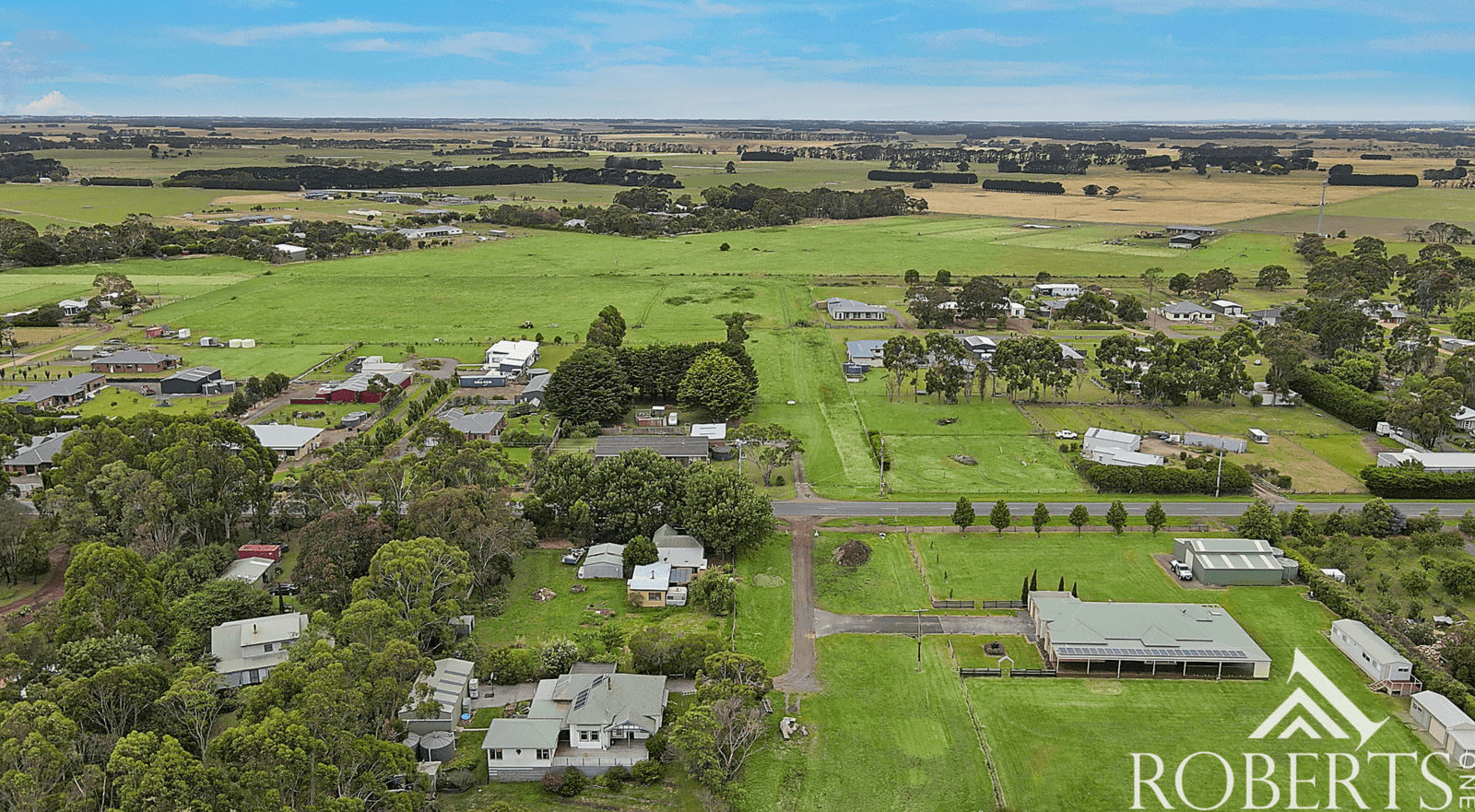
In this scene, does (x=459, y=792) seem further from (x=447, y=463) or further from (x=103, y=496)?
(x=103, y=496)

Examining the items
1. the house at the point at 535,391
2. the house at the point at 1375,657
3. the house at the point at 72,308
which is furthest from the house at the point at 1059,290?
the house at the point at 72,308

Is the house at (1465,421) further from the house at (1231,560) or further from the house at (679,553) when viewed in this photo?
the house at (679,553)

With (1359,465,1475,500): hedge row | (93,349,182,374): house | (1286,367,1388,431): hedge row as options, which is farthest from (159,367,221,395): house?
(1286,367,1388,431): hedge row

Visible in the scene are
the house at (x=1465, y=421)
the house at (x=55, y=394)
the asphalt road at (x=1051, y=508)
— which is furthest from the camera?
the house at (x=55, y=394)

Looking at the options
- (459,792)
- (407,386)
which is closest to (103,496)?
(459,792)

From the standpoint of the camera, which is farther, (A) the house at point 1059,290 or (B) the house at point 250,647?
(A) the house at point 1059,290

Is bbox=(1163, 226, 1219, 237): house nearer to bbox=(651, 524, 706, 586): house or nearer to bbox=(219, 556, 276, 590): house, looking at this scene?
bbox=(651, 524, 706, 586): house
